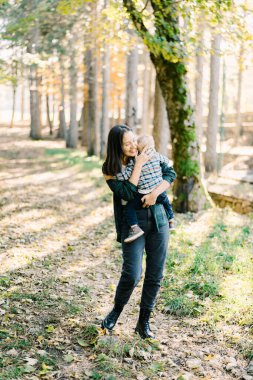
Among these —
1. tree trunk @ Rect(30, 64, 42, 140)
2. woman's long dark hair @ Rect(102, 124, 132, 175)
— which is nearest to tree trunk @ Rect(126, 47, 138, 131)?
tree trunk @ Rect(30, 64, 42, 140)

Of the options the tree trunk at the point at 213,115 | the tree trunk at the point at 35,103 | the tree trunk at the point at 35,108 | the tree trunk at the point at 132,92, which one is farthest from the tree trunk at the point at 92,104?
the tree trunk at the point at 35,108

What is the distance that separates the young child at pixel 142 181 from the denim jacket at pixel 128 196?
0.23 ft

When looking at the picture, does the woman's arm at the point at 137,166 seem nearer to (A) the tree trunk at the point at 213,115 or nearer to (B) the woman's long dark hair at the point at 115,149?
(B) the woman's long dark hair at the point at 115,149

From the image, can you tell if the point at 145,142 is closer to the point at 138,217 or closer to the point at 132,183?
the point at 132,183

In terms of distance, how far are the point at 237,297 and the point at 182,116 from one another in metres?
5.46

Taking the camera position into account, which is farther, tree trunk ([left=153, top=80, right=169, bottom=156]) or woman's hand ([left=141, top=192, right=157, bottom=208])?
tree trunk ([left=153, top=80, right=169, bottom=156])

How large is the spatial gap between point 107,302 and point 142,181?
7.11ft

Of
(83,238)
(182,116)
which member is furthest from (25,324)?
(182,116)

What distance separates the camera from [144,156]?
4.16 metres

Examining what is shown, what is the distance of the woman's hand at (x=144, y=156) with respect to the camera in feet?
13.6

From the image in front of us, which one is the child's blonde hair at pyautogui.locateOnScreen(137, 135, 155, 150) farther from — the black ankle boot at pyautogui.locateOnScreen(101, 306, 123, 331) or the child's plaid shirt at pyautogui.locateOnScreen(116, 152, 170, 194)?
the black ankle boot at pyautogui.locateOnScreen(101, 306, 123, 331)

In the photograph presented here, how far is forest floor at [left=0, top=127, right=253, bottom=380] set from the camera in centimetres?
425

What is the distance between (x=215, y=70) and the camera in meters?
17.4

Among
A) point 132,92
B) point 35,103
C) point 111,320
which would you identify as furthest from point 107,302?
point 35,103
